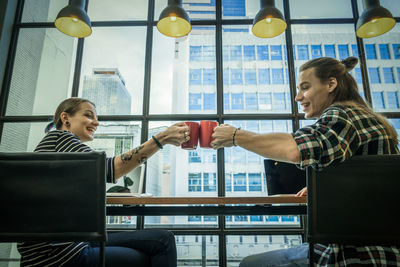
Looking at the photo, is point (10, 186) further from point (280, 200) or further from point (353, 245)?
point (280, 200)

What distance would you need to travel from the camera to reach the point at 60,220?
0.82 meters

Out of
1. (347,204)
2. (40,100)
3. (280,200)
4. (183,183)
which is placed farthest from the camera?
(40,100)

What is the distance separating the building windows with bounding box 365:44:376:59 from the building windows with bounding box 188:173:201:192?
2.56 metres

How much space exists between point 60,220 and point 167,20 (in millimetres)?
2090

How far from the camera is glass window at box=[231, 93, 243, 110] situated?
332 centimetres

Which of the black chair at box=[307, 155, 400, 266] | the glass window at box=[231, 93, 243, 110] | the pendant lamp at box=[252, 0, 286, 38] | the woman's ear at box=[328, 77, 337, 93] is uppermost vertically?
the pendant lamp at box=[252, 0, 286, 38]

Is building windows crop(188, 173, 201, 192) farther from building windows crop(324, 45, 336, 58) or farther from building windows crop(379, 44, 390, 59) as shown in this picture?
building windows crop(379, 44, 390, 59)

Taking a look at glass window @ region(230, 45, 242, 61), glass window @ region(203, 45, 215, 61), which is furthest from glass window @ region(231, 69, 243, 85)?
glass window @ region(203, 45, 215, 61)

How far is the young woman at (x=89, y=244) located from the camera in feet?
3.36

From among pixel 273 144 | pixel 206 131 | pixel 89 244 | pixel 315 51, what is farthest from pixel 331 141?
pixel 315 51

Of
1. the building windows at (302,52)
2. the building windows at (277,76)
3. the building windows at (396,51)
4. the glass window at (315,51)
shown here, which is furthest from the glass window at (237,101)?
the building windows at (396,51)

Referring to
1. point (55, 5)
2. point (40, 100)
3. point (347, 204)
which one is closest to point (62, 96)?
point (40, 100)

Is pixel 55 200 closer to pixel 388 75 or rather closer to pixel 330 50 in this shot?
pixel 330 50

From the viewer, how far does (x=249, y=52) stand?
3602 millimetres
